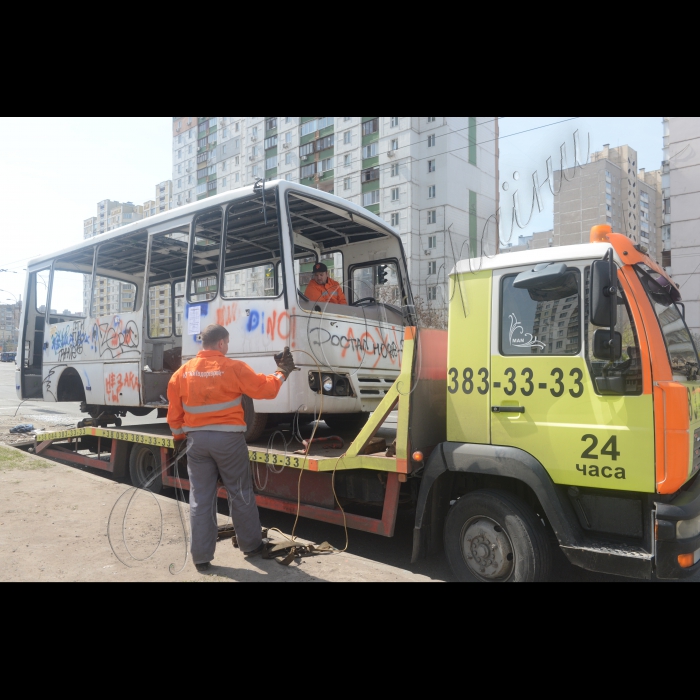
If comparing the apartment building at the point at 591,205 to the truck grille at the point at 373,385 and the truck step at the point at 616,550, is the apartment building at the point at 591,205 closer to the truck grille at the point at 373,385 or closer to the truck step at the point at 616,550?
the truck step at the point at 616,550

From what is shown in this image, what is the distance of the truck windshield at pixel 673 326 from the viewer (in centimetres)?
371

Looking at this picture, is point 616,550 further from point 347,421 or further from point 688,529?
point 347,421

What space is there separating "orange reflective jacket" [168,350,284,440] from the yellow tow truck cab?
140cm

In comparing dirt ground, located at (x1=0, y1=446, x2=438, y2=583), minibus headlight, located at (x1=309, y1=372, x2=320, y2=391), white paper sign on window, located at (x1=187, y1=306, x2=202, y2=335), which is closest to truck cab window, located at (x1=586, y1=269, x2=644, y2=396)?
dirt ground, located at (x1=0, y1=446, x2=438, y2=583)

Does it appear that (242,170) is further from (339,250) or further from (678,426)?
(678,426)

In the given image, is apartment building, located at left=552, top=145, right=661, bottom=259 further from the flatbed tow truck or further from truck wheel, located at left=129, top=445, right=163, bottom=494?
truck wheel, located at left=129, top=445, right=163, bottom=494

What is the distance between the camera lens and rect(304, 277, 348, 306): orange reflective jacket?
6.05 metres

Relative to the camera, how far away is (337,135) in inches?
1825

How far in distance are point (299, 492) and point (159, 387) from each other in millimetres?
2944

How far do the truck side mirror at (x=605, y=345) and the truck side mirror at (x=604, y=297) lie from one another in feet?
0.26

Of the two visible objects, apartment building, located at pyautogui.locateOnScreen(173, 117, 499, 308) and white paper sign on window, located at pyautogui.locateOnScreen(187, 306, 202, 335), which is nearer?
white paper sign on window, located at pyautogui.locateOnScreen(187, 306, 202, 335)

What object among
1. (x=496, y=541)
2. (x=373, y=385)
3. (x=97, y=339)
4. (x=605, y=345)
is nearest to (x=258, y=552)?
(x=496, y=541)

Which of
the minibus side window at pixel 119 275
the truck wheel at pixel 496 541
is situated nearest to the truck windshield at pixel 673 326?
the truck wheel at pixel 496 541

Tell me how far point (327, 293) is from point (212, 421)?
2.37 m
